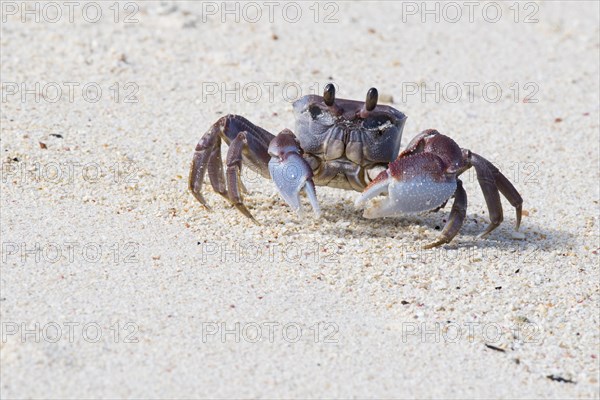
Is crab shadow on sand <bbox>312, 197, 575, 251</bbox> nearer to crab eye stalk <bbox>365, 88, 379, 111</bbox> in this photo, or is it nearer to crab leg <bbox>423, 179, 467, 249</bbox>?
crab leg <bbox>423, 179, 467, 249</bbox>

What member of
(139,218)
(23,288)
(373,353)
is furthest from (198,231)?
(373,353)

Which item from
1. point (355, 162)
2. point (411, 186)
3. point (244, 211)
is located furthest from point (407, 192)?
point (244, 211)

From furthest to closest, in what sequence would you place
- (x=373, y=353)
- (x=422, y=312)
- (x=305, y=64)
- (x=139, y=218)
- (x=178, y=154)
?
(x=305, y=64), (x=178, y=154), (x=139, y=218), (x=422, y=312), (x=373, y=353)

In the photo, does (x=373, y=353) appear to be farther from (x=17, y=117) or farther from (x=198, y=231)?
(x=17, y=117)

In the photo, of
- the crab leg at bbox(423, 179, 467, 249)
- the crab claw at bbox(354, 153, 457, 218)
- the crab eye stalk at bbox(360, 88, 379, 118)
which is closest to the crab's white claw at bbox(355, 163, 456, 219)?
the crab claw at bbox(354, 153, 457, 218)

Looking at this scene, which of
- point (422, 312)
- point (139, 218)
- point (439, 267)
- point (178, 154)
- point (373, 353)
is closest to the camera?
point (373, 353)

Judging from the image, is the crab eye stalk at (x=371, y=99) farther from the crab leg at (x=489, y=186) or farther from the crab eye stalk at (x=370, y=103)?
the crab leg at (x=489, y=186)

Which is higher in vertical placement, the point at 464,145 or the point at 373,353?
the point at 464,145
